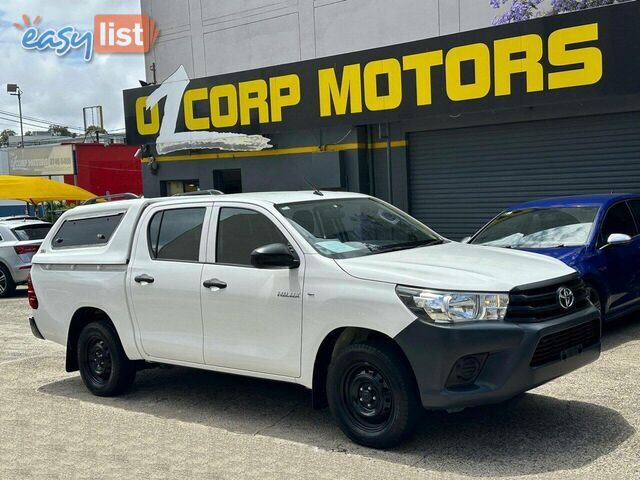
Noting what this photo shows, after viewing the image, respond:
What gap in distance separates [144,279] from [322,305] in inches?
77.8

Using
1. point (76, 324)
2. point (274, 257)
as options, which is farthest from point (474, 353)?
point (76, 324)

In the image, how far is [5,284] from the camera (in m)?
16.2

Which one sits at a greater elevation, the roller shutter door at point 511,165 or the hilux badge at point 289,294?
the roller shutter door at point 511,165

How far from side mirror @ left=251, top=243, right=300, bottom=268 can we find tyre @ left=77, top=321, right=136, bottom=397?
7.13 ft

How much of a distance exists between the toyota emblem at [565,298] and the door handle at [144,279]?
337cm

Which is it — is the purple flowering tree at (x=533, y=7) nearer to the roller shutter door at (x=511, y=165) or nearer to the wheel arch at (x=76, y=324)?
the roller shutter door at (x=511, y=165)

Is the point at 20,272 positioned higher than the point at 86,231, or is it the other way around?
the point at 86,231

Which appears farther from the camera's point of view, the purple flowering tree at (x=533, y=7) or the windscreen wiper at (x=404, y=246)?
the purple flowering tree at (x=533, y=7)

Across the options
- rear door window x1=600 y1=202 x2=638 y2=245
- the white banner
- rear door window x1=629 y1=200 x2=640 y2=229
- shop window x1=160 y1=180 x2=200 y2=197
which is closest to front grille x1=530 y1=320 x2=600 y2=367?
rear door window x1=600 y1=202 x2=638 y2=245

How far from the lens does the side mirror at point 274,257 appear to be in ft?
18.0

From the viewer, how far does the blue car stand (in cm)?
819

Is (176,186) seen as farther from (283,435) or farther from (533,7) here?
(283,435)

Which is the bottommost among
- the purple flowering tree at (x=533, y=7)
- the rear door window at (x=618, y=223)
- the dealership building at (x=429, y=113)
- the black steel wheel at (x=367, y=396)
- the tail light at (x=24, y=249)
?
the black steel wheel at (x=367, y=396)

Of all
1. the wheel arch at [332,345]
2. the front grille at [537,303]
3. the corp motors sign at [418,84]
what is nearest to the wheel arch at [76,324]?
the wheel arch at [332,345]
